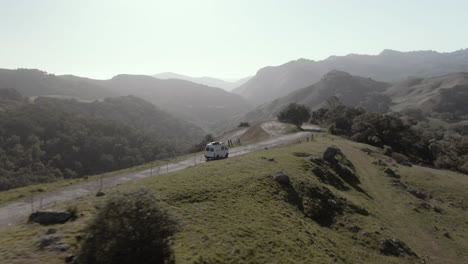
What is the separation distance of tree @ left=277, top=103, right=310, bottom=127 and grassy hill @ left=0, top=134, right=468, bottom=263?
7447 cm

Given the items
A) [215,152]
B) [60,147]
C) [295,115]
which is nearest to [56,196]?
[215,152]

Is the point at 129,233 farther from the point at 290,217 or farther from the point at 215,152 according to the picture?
the point at 215,152

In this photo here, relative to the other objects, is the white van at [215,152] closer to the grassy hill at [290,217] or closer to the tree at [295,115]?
the grassy hill at [290,217]

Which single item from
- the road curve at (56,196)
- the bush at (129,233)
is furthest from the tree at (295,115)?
the bush at (129,233)

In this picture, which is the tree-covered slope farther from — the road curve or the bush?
the bush

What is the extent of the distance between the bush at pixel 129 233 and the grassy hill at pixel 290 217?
1.82m

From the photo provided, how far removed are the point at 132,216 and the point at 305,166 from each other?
103ft

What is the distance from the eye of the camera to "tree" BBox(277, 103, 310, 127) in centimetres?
12769

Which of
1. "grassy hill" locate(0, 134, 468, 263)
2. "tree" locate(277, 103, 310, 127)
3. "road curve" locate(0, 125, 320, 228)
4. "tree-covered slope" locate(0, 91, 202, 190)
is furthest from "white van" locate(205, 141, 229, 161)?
"tree-covered slope" locate(0, 91, 202, 190)

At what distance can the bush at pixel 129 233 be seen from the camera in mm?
17263

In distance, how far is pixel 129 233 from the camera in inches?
695

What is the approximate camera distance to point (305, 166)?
45812mm

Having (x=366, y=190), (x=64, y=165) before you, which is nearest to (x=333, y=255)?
(x=366, y=190)

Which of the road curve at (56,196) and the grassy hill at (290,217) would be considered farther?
the road curve at (56,196)
